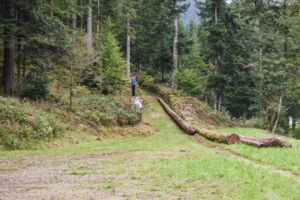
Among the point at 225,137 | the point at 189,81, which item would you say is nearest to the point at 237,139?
the point at 225,137

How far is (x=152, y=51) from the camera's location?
3934 cm

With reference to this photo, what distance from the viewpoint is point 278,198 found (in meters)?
5.00

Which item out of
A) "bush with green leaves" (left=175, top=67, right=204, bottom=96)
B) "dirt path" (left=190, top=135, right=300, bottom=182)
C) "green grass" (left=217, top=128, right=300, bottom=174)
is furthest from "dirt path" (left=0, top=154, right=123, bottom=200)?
"bush with green leaves" (left=175, top=67, right=204, bottom=96)

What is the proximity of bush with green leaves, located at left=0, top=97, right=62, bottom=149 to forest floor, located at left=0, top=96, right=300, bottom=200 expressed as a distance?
1390 mm

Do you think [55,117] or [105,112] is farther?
[105,112]

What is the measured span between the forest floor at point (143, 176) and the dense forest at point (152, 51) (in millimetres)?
6971

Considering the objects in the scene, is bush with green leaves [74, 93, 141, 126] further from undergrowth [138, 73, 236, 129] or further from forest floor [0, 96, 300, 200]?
forest floor [0, 96, 300, 200]

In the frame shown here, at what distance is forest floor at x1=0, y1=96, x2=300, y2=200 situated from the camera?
16.5 feet

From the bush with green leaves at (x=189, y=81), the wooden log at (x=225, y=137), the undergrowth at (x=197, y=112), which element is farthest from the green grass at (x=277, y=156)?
the bush with green leaves at (x=189, y=81)

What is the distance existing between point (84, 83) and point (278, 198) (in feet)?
64.5

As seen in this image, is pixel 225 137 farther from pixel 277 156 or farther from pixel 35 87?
pixel 35 87

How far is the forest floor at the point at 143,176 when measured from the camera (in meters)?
5.04

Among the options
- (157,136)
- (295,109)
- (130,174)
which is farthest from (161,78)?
(130,174)

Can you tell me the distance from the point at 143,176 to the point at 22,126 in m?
6.97
